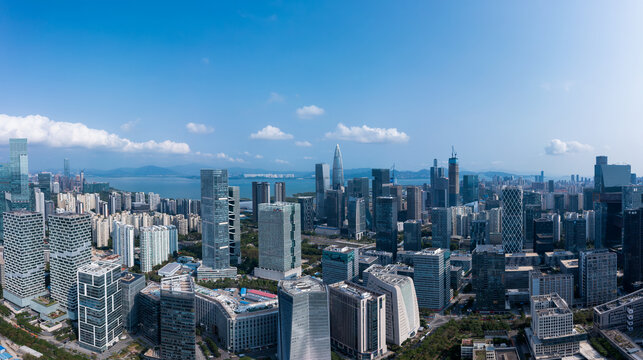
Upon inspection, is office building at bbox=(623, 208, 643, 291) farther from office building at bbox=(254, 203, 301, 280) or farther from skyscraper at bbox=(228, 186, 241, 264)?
skyscraper at bbox=(228, 186, 241, 264)

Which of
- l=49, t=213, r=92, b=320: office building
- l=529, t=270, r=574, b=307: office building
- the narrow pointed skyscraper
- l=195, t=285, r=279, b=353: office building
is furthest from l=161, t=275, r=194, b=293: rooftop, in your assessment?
the narrow pointed skyscraper

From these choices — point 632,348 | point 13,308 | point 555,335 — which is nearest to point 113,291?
point 13,308

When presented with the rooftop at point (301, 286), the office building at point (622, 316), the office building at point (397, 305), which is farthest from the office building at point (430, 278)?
the rooftop at point (301, 286)

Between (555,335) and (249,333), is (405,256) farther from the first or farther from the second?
(249,333)

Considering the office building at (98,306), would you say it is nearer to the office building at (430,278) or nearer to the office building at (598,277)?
the office building at (430,278)

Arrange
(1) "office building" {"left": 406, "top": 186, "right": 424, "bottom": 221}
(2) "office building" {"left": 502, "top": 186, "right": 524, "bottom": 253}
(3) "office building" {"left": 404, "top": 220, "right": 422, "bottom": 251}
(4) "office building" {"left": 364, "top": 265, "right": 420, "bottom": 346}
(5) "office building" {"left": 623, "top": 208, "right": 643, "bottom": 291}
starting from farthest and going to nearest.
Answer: (1) "office building" {"left": 406, "top": 186, "right": 424, "bottom": 221}, (3) "office building" {"left": 404, "top": 220, "right": 422, "bottom": 251}, (2) "office building" {"left": 502, "top": 186, "right": 524, "bottom": 253}, (5) "office building" {"left": 623, "top": 208, "right": 643, "bottom": 291}, (4) "office building" {"left": 364, "top": 265, "right": 420, "bottom": 346}

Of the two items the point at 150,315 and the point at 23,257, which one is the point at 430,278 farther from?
the point at 23,257

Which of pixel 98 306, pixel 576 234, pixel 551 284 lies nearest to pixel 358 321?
pixel 98 306
